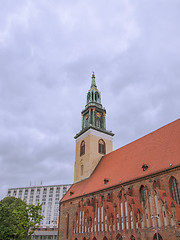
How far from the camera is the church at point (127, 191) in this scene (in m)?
17.9

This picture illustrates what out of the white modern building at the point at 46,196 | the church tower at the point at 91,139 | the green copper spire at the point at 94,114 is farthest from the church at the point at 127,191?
the white modern building at the point at 46,196

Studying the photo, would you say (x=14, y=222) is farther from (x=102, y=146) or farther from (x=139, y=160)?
(x=102, y=146)

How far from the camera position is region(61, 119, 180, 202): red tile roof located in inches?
877

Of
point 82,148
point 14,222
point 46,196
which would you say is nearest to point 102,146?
point 82,148

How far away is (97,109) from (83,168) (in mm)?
12639

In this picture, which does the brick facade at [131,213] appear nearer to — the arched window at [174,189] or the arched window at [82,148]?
the arched window at [174,189]

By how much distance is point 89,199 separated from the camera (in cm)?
2962

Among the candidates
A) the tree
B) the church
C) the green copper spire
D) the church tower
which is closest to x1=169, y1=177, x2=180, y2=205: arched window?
the church

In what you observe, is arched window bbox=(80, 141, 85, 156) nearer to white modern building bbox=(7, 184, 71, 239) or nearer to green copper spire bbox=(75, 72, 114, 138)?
Answer: green copper spire bbox=(75, 72, 114, 138)

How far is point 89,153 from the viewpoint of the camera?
37656 millimetres

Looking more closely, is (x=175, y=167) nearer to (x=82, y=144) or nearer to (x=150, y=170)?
(x=150, y=170)

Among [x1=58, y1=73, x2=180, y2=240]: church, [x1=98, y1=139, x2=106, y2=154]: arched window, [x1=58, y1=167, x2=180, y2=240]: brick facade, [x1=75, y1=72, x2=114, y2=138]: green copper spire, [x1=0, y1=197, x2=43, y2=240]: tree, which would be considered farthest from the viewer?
[x1=75, y1=72, x2=114, y2=138]: green copper spire

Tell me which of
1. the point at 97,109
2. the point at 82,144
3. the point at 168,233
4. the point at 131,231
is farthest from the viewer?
the point at 97,109

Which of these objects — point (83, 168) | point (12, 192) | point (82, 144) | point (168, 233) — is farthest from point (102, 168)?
point (12, 192)
